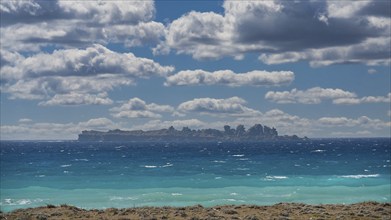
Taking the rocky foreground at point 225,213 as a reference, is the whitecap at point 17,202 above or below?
below

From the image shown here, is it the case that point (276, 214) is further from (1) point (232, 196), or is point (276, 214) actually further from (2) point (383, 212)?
(1) point (232, 196)

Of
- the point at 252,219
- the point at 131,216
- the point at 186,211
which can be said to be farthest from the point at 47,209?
the point at 252,219

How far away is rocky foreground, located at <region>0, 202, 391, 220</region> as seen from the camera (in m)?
25.0

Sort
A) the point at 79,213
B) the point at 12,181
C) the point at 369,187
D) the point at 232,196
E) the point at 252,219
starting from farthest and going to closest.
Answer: the point at 12,181
the point at 369,187
the point at 232,196
the point at 79,213
the point at 252,219

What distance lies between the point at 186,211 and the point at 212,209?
127 centimetres

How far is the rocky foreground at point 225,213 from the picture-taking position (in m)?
25.0

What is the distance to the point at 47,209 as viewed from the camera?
27.0 metres

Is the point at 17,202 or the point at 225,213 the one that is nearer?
the point at 225,213

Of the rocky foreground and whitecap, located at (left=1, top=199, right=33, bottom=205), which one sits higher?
the rocky foreground

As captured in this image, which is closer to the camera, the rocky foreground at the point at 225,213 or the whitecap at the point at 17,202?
the rocky foreground at the point at 225,213

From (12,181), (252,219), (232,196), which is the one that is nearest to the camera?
(252,219)

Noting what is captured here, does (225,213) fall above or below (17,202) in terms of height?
above

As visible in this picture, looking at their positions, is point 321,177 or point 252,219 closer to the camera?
point 252,219

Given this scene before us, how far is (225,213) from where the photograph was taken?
85.8 ft
